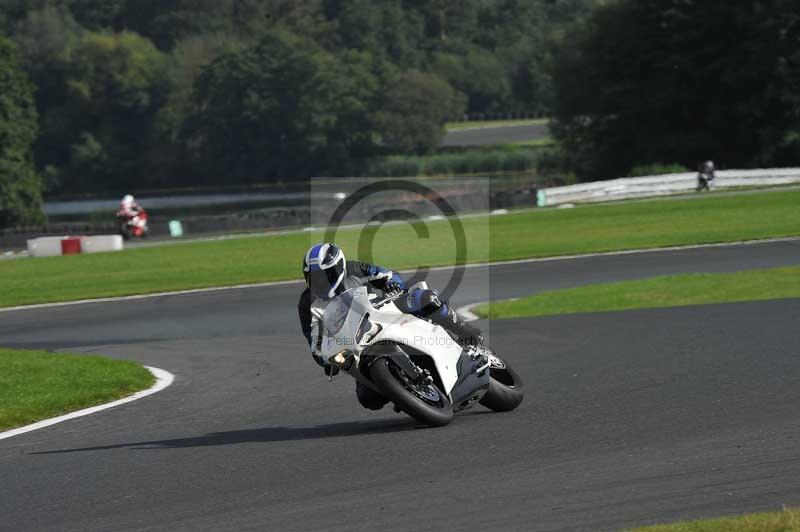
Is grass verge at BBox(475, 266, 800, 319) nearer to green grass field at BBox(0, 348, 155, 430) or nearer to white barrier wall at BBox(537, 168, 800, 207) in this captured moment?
green grass field at BBox(0, 348, 155, 430)

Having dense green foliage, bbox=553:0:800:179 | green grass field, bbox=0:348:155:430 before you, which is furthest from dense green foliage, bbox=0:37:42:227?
green grass field, bbox=0:348:155:430

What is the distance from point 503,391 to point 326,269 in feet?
6.05

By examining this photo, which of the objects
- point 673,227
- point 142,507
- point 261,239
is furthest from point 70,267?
point 142,507

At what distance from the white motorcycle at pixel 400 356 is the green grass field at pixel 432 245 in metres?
16.9

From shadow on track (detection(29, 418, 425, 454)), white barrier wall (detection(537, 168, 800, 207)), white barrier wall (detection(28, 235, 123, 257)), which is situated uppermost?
shadow on track (detection(29, 418, 425, 454))

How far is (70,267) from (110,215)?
152 feet

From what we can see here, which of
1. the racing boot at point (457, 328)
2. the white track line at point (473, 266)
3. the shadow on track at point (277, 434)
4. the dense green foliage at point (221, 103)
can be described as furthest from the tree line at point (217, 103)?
the racing boot at point (457, 328)

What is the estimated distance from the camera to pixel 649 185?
1816 inches

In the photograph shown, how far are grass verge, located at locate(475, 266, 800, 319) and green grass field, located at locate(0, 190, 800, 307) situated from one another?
696 centimetres

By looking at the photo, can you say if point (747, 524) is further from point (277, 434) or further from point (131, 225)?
point (131, 225)

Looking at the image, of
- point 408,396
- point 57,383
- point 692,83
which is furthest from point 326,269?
point 692,83

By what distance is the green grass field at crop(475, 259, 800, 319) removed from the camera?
18812 mm

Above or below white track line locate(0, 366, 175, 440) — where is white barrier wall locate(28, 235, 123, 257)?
below

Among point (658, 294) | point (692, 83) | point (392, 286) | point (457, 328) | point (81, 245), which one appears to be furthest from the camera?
point (692, 83)
